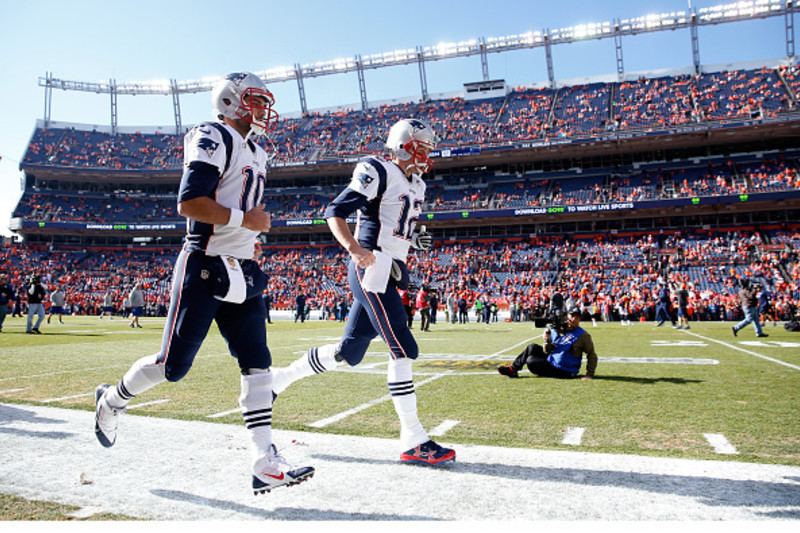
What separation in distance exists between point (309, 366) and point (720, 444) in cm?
300

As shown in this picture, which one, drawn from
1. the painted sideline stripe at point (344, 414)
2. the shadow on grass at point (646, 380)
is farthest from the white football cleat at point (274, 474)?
the shadow on grass at point (646, 380)

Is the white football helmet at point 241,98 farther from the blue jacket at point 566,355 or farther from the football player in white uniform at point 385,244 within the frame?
the blue jacket at point 566,355

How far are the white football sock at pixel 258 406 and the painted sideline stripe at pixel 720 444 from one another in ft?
9.22

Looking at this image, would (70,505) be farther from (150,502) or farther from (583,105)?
(583,105)

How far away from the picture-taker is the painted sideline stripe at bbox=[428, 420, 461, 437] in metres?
3.89

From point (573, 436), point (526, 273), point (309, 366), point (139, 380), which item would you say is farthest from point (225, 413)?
point (526, 273)

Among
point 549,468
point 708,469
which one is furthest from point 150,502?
point 708,469

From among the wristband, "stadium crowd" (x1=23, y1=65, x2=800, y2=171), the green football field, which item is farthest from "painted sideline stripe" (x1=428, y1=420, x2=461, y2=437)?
"stadium crowd" (x1=23, y1=65, x2=800, y2=171)

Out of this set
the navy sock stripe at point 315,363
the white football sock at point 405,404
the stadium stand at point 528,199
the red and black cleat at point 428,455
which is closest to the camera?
the red and black cleat at point 428,455

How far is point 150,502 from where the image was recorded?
94.9 inches

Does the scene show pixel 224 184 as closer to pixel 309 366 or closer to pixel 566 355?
pixel 309 366

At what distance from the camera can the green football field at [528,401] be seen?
369 cm

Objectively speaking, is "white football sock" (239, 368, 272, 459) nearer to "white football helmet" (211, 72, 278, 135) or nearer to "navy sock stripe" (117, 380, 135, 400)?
"navy sock stripe" (117, 380, 135, 400)

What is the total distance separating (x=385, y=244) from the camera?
12.7 ft
